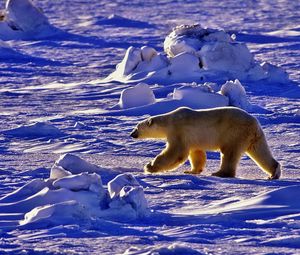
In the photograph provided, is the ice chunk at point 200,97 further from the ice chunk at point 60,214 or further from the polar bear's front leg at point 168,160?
the ice chunk at point 60,214

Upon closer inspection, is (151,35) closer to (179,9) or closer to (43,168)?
(179,9)

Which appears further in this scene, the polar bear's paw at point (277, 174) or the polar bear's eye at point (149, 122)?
the polar bear's eye at point (149, 122)

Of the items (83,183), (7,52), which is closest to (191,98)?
(83,183)

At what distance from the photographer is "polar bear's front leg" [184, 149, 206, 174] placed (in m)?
8.30

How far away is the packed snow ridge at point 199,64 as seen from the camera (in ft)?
45.1

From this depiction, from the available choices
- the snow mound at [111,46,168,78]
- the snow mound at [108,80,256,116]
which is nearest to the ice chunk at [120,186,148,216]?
the snow mound at [108,80,256,116]

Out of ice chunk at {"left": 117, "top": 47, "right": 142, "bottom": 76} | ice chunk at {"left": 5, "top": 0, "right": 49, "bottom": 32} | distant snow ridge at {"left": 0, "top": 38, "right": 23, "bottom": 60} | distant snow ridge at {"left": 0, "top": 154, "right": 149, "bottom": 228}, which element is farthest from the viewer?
ice chunk at {"left": 5, "top": 0, "right": 49, "bottom": 32}

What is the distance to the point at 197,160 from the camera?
8344mm

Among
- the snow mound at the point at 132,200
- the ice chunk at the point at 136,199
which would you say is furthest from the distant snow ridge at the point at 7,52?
the ice chunk at the point at 136,199

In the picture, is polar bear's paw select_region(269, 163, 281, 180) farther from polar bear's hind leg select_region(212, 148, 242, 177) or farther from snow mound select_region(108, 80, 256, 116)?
snow mound select_region(108, 80, 256, 116)

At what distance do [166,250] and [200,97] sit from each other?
21.4ft

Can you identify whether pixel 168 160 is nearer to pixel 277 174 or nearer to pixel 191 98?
pixel 277 174

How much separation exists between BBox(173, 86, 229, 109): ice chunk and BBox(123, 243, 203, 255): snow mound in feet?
20.4

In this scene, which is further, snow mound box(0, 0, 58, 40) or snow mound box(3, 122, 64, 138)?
snow mound box(0, 0, 58, 40)
